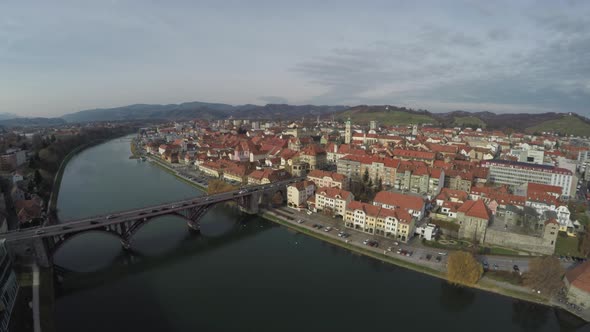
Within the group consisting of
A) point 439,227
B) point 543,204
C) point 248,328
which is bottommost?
point 248,328

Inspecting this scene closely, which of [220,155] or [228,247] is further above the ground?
[220,155]

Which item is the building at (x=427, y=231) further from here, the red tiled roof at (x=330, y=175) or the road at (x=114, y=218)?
the road at (x=114, y=218)

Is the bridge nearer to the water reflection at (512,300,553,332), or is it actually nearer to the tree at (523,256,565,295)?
the water reflection at (512,300,553,332)

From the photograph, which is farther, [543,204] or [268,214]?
[268,214]

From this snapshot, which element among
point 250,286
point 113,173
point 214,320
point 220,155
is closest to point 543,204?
point 250,286

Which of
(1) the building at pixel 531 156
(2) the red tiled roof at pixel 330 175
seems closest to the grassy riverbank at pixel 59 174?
(2) the red tiled roof at pixel 330 175

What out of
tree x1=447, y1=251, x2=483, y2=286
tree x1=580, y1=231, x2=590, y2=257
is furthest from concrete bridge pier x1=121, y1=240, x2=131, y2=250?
tree x1=580, y1=231, x2=590, y2=257

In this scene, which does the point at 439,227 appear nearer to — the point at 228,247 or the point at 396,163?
the point at 396,163
